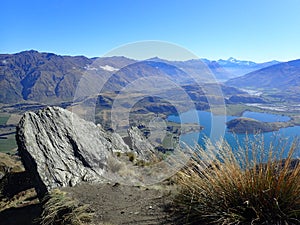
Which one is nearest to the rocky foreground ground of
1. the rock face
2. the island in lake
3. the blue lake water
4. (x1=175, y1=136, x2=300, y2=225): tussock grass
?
the rock face

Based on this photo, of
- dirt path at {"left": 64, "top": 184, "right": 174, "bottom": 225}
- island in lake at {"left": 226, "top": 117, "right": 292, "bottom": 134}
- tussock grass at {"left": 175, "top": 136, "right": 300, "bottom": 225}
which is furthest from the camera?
island in lake at {"left": 226, "top": 117, "right": 292, "bottom": 134}

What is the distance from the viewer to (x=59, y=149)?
35.5ft

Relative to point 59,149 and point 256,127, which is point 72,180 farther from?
point 256,127

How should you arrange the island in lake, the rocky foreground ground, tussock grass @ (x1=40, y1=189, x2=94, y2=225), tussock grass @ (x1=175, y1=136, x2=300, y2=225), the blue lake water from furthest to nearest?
the rocky foreground ground < tussock grass @ (x1=40, y1=189, x2=94, y2=225) < the island in lake < the blue lake water < tussock grass @ (x1=175, y1=136, x2=300, y2=225)

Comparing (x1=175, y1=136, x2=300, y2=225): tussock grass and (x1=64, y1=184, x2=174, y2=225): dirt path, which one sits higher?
(x1=175, y1=136, x2=300, y2=225): tussock grass

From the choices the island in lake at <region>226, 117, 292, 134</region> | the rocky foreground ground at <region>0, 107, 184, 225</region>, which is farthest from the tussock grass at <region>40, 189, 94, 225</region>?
the island in lake at <region>226, 117, 292, 134</region>

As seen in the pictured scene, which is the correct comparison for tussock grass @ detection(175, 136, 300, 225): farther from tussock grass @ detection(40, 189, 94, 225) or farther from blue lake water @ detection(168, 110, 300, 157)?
tussock grass @ detection(40, 189, 94, 225)

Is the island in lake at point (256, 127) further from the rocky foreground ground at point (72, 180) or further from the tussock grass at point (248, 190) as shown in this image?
the rocky foreground ground at point (72, 180)

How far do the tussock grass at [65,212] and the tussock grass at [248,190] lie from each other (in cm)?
247

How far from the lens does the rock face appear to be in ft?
31.8

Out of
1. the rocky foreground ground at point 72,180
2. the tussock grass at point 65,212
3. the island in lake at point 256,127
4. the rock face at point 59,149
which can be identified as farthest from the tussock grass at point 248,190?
the rock face at point 59,149

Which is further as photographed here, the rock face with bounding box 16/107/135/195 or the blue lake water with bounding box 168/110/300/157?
the rock face with bounding box 16/107/135/195

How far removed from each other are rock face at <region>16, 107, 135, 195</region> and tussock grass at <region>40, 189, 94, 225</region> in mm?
1677

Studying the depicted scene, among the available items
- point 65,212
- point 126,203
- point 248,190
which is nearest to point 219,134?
point 126,203
